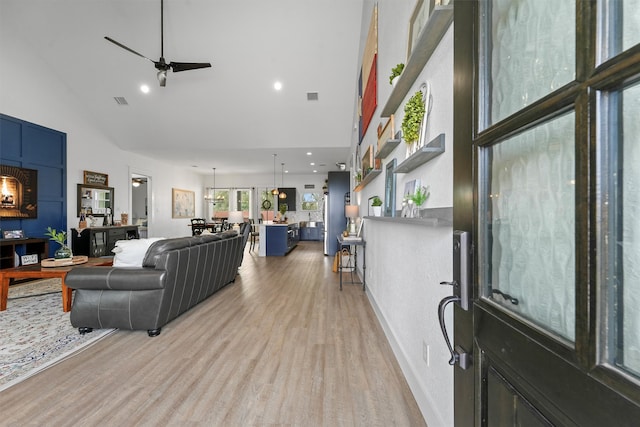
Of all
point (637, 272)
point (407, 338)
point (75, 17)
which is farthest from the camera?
point (75, 17)

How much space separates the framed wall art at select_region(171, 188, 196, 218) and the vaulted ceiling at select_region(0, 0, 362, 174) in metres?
3.14

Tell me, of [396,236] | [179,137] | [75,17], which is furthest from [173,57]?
[396,236]

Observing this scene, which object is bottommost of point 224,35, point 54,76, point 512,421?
point 512,421

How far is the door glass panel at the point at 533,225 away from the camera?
56 cm

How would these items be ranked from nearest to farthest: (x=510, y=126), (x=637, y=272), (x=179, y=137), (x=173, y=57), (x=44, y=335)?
1. (x=637, y=272)
2. (x=510, y=126)
3. (x=44, y=335)
4. (x=173, y=57)
5. (x=179, y=137)

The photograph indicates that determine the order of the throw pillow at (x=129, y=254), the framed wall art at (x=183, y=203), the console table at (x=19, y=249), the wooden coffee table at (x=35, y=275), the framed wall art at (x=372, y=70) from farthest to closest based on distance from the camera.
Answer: the framed wall art at (x=183, y=203) → the console table at (x=19, y=249) → the framed wall art at (x=372, y=70) → the wooden coffee table at (x=35, y=275) → the throw pillow at (x=129, y=254)

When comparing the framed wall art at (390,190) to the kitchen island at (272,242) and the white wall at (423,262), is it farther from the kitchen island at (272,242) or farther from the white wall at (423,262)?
the kitchen island at (272,242)

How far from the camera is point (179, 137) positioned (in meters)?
7.84

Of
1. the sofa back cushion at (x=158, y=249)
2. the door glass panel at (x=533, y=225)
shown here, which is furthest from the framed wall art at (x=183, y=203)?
the door glass panel at (x=533, y=225)

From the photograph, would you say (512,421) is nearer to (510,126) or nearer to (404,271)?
(510,126)

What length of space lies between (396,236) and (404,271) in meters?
0.40

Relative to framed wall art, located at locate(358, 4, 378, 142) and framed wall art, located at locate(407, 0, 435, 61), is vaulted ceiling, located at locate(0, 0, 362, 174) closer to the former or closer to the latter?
framed wall art, located at locate(358, 4, 378, 142)

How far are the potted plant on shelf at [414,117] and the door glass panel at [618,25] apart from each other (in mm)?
1389

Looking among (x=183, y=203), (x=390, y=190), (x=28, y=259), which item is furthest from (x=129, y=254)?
(x=183, y=203)
